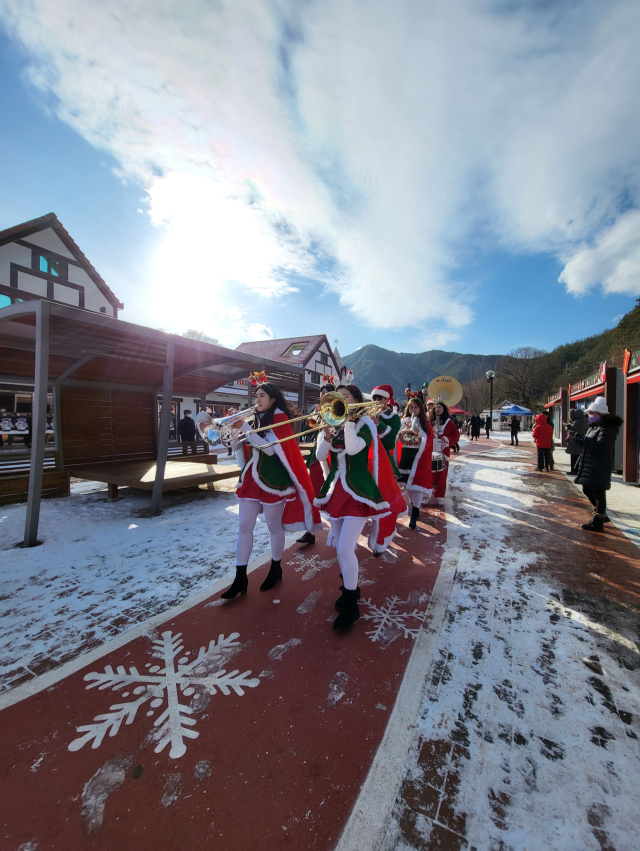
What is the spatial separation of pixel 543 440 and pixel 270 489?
9044 millimetres

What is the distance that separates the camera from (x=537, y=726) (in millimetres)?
1863

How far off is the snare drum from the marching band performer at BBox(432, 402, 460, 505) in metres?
0.08

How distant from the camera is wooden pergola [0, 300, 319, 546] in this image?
4457 mm

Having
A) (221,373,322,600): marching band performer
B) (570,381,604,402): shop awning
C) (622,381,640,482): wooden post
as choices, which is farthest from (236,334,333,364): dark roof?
(221,373,322,600): marching band performer

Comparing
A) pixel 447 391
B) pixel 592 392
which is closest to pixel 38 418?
pixel 447 391

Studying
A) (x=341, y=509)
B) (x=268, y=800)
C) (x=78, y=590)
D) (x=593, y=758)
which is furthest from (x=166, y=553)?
(x=593, y=758)

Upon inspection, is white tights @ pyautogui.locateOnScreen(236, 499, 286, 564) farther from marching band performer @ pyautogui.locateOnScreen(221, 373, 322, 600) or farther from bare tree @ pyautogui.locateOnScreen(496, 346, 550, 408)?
bare tree @ pyautogui.locateOnScreen(496, 346, 550, 408)

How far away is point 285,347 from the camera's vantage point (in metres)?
32.3

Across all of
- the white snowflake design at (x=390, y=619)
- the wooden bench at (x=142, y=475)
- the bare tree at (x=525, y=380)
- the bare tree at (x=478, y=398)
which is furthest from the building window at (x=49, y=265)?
the bare tree at (x=525, y=380)

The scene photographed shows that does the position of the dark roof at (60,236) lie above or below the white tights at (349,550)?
above

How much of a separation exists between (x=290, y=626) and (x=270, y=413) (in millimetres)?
1831

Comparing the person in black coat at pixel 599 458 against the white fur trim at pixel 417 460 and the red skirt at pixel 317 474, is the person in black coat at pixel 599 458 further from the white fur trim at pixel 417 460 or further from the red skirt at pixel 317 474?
the red skirt at pixel 317 474

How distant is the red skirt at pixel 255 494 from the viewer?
3.20 m

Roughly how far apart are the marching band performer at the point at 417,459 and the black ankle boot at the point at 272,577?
2459 mm
